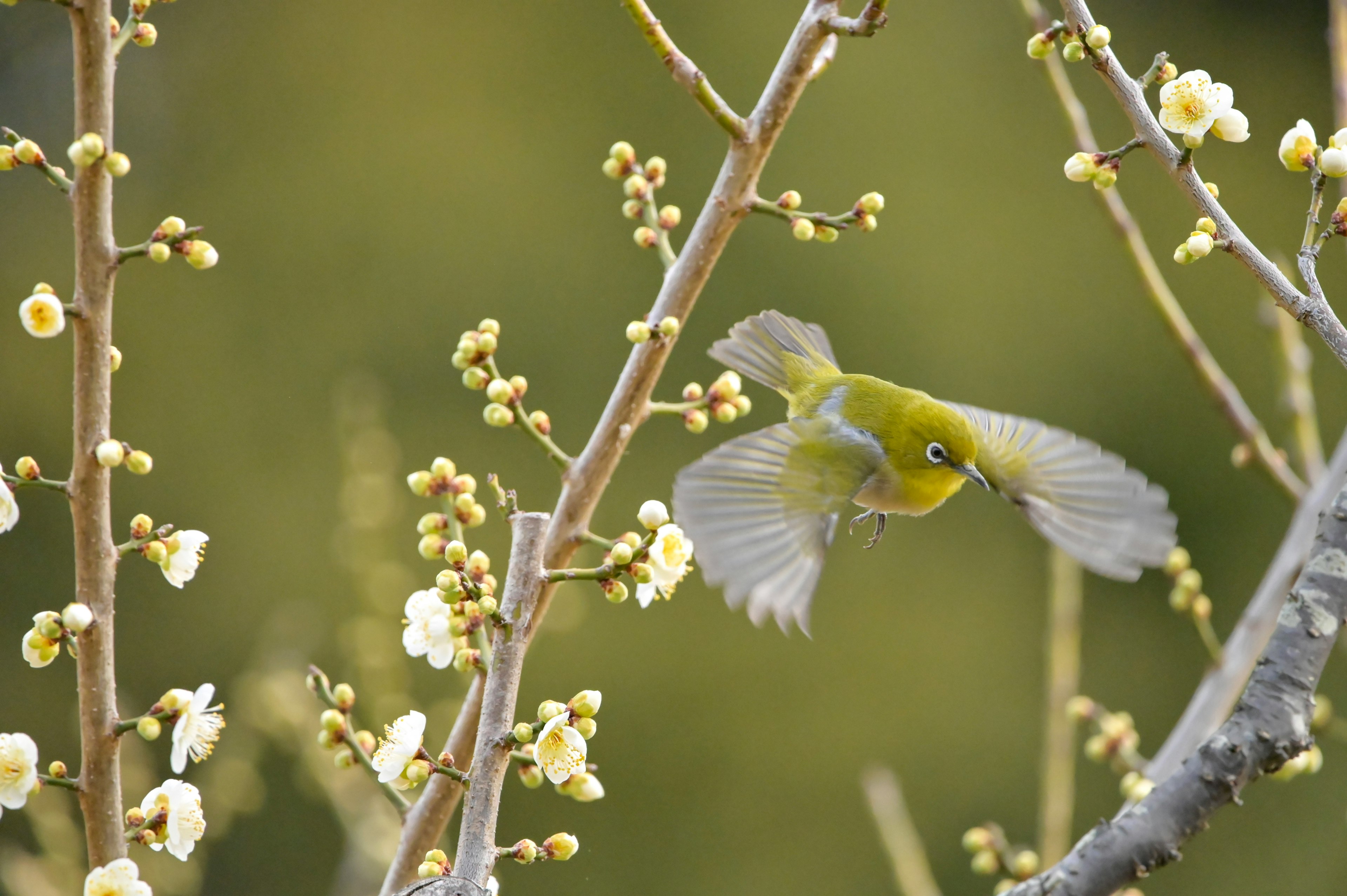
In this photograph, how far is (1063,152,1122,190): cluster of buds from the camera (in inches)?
26.4

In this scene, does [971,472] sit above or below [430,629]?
above

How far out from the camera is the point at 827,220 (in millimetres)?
816

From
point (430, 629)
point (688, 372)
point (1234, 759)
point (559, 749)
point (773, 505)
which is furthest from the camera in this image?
point (688, 372)

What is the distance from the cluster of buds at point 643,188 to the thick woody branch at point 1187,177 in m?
0.33

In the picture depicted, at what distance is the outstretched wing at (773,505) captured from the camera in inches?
36.8

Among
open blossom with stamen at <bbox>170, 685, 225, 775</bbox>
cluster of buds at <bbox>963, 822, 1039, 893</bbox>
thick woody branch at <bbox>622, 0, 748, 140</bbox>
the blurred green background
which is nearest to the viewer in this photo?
open blossom with stamen at <bbox>170, 685, 225, 775</bbox>

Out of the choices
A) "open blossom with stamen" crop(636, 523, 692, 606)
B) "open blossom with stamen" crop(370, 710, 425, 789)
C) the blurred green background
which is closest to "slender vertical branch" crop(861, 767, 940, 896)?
"open blossom with stamen" crop(636, 523, 692, 606)

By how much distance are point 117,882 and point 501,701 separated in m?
0.23

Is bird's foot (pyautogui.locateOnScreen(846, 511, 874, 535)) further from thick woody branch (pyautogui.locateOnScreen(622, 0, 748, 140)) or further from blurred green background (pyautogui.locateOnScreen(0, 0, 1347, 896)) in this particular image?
blurred green background (pyautogui.locateOnScreen(0, 0, 1347, 896))

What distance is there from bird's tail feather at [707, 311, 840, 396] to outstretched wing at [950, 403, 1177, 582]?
0.18 metres

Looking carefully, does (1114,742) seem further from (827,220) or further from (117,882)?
(117,882)

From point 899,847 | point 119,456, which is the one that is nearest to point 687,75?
point 119,456

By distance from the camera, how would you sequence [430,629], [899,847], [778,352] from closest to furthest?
1. [430,629]
2. [899,847]
3. [778,352]

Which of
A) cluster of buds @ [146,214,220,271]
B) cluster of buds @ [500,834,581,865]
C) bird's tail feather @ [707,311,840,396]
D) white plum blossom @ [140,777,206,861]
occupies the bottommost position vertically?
cluster of buds @ [500,834,581,865]
